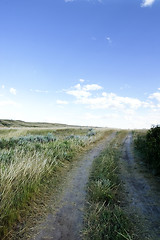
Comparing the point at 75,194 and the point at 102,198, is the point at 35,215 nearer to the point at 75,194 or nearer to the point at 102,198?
the point at 75,194

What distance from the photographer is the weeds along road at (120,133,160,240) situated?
3541mm

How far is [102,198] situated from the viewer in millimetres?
4574

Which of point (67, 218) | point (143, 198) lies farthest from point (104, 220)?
point (143, 198)

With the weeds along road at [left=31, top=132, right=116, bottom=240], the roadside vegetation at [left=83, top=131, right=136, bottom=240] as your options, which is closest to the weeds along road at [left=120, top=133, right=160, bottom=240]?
the roadside vegetation at [left=83, top=131, right=136, bottom=240]

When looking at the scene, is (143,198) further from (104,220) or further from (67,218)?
(67,218)

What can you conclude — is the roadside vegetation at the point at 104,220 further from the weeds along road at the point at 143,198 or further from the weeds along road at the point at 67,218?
the weeds along road at the point at 143,198

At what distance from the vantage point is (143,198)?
492cm

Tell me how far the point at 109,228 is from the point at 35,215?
1819 mm

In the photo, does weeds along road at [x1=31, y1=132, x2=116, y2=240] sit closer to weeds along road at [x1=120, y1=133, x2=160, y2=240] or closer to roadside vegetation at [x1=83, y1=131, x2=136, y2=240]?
roadside vegetation at [x1=83, y1=131, x2=136, y2=240]

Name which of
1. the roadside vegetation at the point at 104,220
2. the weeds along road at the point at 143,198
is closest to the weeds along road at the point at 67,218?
the roadside vegetation at the point at 104,220

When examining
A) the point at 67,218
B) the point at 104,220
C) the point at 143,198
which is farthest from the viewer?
the point at 143,198

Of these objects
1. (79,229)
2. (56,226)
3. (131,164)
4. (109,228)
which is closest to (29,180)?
(56,226)

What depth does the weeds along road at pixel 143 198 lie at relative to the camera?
11.6 ft

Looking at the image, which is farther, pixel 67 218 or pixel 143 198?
pixel 143 198
